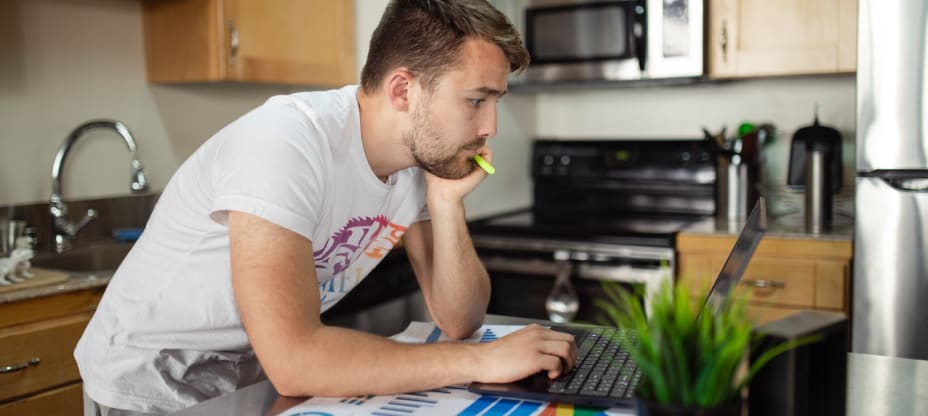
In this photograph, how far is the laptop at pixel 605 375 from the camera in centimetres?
93

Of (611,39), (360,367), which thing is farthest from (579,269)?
(360,367)

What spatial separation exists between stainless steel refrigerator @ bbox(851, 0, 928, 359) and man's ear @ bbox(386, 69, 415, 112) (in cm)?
179

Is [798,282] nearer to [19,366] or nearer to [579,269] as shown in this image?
[579,269]

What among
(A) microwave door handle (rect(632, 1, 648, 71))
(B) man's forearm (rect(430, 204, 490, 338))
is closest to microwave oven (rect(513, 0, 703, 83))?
(A) microwave door handle (rect(632, 1, 648, 71))

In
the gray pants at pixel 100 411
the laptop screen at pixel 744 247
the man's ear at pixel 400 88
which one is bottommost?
the gray pants at pixel 100 411

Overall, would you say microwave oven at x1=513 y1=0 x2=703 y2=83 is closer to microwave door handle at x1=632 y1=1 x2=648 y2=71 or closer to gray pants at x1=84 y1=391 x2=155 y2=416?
microwave door handle at x1=632 y1=1 x2=648 y2=71

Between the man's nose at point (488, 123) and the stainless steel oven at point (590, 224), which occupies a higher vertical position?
the man's nose at point (488, 123)

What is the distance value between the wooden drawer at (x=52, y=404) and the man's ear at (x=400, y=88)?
1.20 metres

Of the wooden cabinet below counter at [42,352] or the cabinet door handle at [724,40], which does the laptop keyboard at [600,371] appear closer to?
the wooden cabinet below counter at [42,352]

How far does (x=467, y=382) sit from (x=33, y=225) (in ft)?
6.16

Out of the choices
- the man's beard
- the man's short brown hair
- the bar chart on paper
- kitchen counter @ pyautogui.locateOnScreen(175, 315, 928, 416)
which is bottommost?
kitchen counter @ pyautogui.locateOnScreen(175, 315, 928, 416)

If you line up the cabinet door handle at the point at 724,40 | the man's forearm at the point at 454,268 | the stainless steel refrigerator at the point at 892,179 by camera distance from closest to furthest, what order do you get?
the man's forearm at the point at 454,268
the stainless steel refrigerator at the point at 892,179
the cabinet door handle at the point at 724,40

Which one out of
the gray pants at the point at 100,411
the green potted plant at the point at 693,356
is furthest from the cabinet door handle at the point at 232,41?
the green potted plant at the point at 693,356

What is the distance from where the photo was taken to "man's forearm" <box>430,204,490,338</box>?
147cm
